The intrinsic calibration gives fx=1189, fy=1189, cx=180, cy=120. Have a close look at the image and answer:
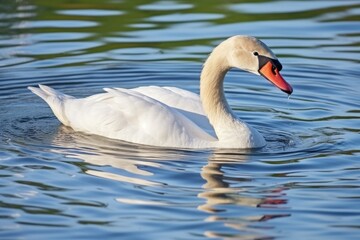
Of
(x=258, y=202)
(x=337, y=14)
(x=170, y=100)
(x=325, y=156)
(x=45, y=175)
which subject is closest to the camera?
(x=258, y=202)

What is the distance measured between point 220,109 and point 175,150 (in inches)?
31.1

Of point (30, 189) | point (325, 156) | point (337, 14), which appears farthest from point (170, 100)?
point (337, 14)

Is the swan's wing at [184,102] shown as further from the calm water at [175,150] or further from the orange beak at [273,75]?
the orange beak at [273,75]

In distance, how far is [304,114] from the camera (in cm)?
1432

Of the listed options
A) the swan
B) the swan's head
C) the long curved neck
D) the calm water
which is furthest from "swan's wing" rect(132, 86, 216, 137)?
the swan's head

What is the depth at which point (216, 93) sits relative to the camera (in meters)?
13.1

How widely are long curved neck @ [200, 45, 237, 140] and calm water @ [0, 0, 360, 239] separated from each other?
47 cm

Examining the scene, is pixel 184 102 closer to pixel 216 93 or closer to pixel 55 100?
pixel 216 93

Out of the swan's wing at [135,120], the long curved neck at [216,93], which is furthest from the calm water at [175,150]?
the long curved neck at [216,93]

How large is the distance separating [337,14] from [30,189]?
9.69 metres

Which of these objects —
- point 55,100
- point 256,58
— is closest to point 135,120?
point 55,100

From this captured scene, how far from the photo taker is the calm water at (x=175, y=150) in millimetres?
10109

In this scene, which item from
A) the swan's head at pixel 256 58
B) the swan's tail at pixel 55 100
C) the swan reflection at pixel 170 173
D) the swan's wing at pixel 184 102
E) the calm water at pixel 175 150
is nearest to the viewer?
the calm water at pixel 175 150

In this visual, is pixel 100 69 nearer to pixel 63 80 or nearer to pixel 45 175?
pixel 63 80
